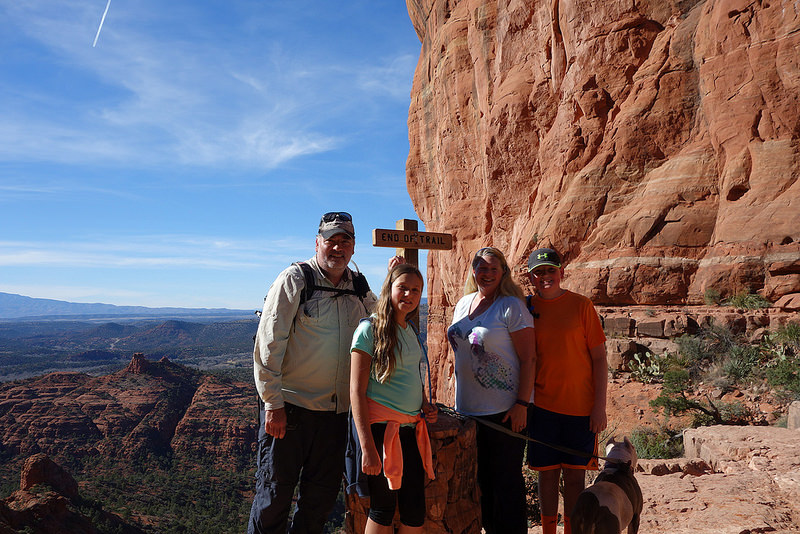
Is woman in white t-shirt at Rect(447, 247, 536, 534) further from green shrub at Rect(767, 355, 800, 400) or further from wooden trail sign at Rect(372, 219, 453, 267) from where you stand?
green shrub at Rect(767, 355, 800, 400)

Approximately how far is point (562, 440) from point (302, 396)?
1699 millimetres

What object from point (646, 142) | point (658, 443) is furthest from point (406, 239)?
point (646, 142)

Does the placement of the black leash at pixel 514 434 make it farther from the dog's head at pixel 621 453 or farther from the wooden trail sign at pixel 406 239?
the wooden trail sign at pixel 406 239

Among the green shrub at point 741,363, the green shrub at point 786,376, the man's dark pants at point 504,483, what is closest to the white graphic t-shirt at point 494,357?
the man's dark pants at point 504,483

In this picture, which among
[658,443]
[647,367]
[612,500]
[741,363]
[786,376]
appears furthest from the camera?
[647,367]

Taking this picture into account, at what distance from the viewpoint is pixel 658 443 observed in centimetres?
673

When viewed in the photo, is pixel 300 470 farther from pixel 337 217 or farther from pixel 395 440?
pixel 337 217

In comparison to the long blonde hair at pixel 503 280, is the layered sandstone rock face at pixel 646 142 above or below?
above

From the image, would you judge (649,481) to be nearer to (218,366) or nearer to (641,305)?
(641,305)

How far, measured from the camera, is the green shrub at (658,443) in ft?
21.2

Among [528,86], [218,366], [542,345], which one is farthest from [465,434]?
[218,366]

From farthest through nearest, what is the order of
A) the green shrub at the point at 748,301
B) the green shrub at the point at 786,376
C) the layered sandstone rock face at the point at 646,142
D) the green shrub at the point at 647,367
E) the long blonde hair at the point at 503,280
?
the layered sandstone rock face at the point at 646,142 → the green shrub at the point at 748,301 → the green shrub at the point at 647,367 → the green shrub at the point at 786,376 → the long blonde hair at the point at 503,280

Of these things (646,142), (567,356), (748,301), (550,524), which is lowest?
(550,524)

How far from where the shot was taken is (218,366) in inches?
4291
